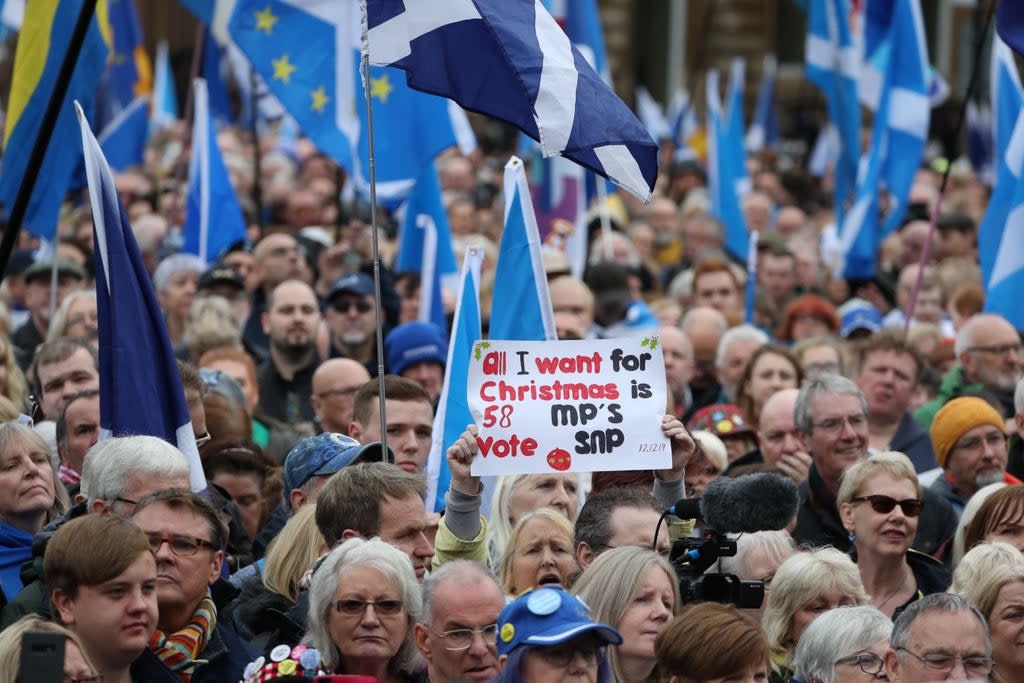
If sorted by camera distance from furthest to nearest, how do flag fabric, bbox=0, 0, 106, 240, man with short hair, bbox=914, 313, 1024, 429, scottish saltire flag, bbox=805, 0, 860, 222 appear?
scottish saltire flag, bbox=805, 0, 860, 222 < man with short hair, bbox=914, 313, 1024, 429 < flag fabric, bbox=0, 0, 106, 240

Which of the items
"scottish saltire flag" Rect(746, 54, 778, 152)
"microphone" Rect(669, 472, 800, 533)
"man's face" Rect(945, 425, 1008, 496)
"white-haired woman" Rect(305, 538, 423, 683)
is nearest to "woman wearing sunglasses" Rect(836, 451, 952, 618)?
"microphone" Rect(669, 472, 800, 533)

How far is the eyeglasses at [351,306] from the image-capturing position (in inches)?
440

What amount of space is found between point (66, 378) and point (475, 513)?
2550 millimetres

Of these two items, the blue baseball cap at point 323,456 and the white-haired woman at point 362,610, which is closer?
the white-haired woman at point 362,610

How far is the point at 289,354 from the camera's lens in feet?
35.4

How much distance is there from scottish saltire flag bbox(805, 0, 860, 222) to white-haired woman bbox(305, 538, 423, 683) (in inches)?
403

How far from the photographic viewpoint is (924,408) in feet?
33.8

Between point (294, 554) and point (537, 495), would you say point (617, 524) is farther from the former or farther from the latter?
point (294, 554)

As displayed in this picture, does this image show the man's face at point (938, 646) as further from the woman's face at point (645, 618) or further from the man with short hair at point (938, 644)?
the woman's face at point (645, 618)

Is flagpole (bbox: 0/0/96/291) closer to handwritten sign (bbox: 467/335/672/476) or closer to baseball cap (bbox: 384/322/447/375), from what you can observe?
handwritten sign (bbox: 467/335/672/476)

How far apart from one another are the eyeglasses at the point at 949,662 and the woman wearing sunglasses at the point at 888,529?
124 cm

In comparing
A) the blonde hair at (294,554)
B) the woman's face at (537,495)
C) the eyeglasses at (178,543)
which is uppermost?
the eyeglasses at (178,543)

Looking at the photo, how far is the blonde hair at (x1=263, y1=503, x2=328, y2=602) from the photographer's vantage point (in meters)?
6.43

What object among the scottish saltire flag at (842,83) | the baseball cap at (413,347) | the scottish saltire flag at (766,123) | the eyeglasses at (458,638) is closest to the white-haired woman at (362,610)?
the eyeglasses at (458,638)
